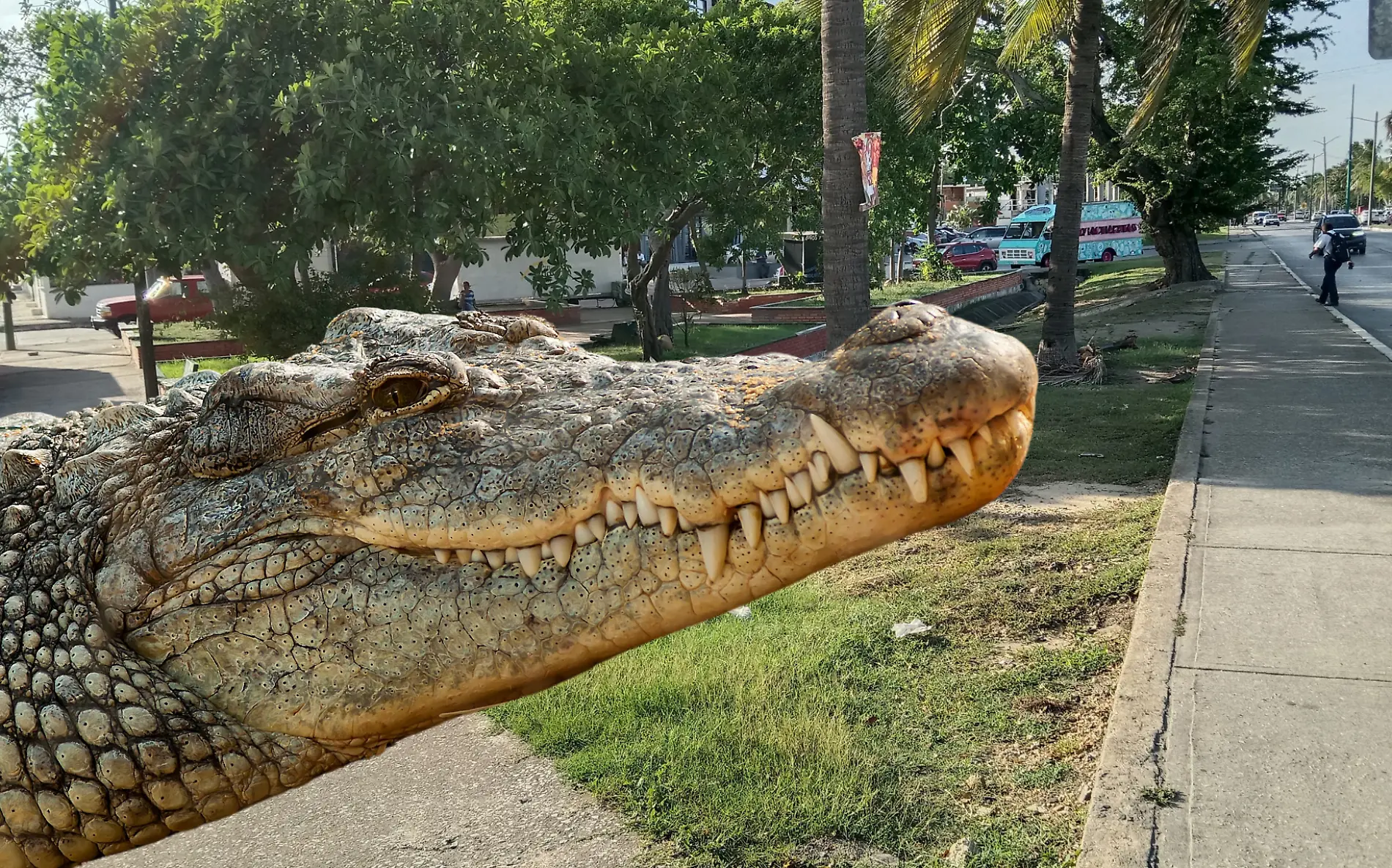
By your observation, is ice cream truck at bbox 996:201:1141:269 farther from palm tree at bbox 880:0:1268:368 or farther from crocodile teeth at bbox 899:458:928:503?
crocodile teeth at bbox 899:458:928:503

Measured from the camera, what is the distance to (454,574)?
200cm

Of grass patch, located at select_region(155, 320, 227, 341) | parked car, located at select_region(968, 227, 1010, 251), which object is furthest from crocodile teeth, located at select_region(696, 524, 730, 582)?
parked car, located at select_region(968, 227, 1010, 251)

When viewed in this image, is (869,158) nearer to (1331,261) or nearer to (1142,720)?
(1142,720)

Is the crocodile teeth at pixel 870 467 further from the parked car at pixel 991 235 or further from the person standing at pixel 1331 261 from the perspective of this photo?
the parked car at pixel 991 235

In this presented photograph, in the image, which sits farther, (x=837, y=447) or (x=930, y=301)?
(x=930, y=301)

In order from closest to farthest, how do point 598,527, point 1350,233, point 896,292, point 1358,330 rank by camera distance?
1. point 598,527
2. point 1358,330
3. point 896,292
4. point 1350,233

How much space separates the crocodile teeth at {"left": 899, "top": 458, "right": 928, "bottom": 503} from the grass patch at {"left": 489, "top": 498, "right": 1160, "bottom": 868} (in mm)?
1723

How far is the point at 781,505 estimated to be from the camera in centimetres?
175

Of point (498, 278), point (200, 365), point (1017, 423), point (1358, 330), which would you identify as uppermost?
point (498, 278)

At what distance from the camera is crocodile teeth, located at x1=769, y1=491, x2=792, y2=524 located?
175 centimetres

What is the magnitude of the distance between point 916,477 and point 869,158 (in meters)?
6.00

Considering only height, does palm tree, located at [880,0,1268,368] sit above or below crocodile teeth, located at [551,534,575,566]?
above

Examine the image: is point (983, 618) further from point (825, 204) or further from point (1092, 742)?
point (825, 204)

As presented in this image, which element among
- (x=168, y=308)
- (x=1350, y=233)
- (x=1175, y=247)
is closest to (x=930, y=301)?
(x=1175, y=247)
